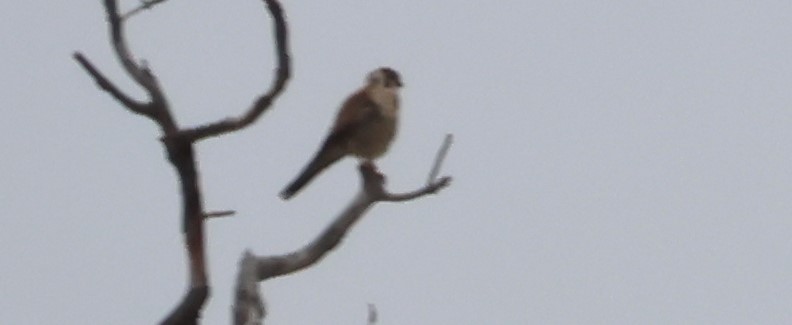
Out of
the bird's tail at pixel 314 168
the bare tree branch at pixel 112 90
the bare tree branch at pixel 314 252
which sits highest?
the bare tree branch at pixel 112 90

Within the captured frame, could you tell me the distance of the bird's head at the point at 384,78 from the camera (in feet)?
29.8

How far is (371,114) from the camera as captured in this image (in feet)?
28.6

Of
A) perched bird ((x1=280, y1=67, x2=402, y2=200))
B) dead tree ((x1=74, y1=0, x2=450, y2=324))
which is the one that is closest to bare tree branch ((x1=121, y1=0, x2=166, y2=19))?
dead tree ((x1=74, y1=0, x2=450, y2=324))

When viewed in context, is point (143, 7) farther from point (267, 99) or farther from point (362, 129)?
point (362, 129)

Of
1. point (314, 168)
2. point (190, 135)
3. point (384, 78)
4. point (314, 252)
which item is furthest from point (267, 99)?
point (384, 78)

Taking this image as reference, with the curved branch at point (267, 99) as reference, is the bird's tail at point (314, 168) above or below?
below

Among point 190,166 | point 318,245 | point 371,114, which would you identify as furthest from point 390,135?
point 190,166

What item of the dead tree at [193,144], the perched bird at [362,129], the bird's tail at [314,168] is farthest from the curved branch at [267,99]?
the perched bird at [362,129]

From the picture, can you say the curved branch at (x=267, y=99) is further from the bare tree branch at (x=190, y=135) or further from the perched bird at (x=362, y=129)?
the perched bird at (x=362, y=129)

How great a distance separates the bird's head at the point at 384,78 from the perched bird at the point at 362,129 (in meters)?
0.08

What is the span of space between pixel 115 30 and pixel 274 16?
661mm

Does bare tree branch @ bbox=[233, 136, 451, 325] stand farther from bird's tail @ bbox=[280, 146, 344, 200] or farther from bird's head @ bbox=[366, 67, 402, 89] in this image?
bird's head @ bbox=[366, 67, 402, 89]

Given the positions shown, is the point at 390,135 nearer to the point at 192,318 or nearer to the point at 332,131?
the point at 332,131

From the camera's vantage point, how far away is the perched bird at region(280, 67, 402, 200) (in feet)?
27.9
